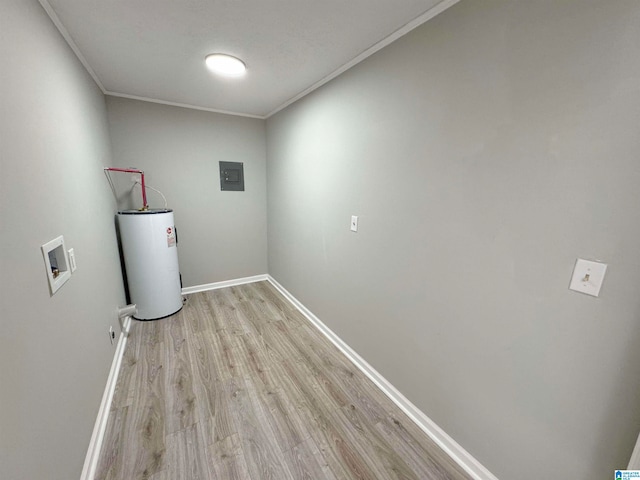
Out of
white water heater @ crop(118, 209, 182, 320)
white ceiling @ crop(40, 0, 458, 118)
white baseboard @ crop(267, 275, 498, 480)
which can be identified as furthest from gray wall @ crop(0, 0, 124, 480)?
white baseboard @ crop(267, 275, 498, 480)

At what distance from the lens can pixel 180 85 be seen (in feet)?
7.25

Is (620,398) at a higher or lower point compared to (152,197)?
lower

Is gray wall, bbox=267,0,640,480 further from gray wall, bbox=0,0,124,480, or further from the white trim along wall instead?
gray wall, bbox=0,0,124,480

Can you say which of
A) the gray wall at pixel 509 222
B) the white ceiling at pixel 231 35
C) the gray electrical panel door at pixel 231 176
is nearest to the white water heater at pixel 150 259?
the gray electrical panel door at pixel 231 176

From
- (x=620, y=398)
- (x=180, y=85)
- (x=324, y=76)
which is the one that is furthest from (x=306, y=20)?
(x=620, y=398)

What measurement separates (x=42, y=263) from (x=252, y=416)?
4.33ft

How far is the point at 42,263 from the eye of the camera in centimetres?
99

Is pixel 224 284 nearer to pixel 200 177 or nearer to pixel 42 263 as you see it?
pixel 200 177

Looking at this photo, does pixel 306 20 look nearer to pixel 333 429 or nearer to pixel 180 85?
pixel 180 85

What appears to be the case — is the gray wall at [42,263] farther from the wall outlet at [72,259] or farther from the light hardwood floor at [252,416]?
the light hardwood floor at [252,416]

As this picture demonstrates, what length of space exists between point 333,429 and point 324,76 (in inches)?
97.2

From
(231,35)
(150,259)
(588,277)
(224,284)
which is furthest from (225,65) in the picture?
(224,284)

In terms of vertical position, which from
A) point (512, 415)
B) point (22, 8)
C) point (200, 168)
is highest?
point (22, 8)

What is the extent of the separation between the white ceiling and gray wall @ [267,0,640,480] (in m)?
0.18
